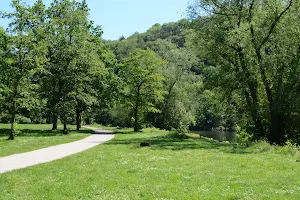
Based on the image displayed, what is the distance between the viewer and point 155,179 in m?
11.6

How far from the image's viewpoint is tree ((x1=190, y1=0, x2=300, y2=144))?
2805 cm

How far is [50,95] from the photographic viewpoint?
38.8m

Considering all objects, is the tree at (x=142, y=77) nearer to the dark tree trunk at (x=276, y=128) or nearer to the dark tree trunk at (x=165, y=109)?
the dark tree trunk at (x=165, y=109)

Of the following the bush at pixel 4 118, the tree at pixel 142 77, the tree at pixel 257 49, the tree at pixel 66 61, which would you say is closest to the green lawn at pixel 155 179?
the tree at pixel 257 49

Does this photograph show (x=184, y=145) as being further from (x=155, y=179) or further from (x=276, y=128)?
(x=155, y=179)

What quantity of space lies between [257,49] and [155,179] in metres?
20.9

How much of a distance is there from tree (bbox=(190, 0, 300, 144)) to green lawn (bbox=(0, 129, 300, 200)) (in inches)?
545

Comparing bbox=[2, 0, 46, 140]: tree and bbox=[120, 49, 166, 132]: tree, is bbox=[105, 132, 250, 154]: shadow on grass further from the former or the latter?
bbox=[120, 49, 166, 132]: tree

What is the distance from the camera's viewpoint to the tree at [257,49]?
2805 cm

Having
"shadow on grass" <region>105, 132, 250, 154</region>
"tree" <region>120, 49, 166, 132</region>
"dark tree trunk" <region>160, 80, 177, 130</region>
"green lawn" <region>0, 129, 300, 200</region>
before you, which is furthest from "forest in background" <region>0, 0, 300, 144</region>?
"dark tree trunk" <region>160, 80, 177, 130</region>

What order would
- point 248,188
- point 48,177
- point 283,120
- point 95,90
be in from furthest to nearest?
point 95,90 → point 283,120 → point 48,177 → point 248,188

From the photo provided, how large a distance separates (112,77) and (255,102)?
25527 millimetres

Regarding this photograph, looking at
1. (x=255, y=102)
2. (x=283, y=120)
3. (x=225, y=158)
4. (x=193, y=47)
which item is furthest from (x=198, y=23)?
(x=225, y=158)

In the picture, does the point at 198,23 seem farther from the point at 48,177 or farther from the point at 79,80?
the point at 48,177
